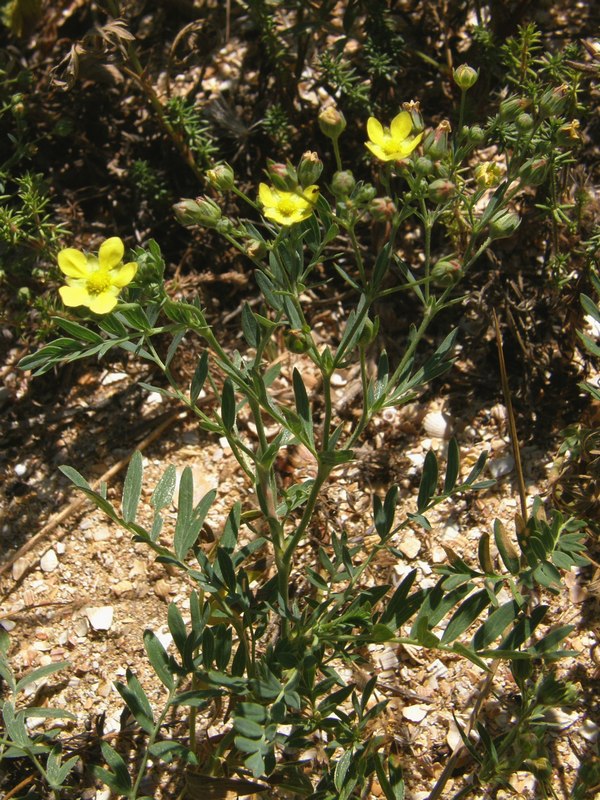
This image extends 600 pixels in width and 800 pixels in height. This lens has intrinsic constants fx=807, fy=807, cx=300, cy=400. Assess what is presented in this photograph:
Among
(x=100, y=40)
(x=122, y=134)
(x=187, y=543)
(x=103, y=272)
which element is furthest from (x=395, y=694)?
(x=100, y=40)

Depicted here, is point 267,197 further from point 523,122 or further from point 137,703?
point 137,703

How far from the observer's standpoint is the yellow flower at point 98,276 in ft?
5.24

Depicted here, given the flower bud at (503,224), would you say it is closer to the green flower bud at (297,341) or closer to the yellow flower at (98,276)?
the green flower bud at (297,341)

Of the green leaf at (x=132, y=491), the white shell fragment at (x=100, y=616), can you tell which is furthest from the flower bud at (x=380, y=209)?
the white shell fragment at (x=100, y=616)

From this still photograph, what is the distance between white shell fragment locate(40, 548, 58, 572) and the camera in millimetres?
2545

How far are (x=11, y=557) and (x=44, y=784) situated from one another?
718 mm

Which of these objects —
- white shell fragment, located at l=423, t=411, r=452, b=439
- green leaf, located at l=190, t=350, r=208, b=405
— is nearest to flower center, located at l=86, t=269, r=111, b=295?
green leaf, located at l=190, t=350, r=208, b=405

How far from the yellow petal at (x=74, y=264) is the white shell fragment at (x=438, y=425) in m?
1.33

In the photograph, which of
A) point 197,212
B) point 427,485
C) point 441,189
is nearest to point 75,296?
point 197,212

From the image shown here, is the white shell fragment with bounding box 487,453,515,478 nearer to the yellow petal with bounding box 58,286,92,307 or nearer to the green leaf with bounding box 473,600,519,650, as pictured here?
the green leaf with bounding box 473,600,519,650

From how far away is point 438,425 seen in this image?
268 centimetres

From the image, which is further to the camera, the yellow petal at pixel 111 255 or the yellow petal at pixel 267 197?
the yellow petal at pixel 267 197

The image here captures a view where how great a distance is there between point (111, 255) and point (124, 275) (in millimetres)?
110

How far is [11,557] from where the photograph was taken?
8.41ft
